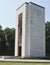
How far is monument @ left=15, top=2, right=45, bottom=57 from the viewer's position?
27.8 metres

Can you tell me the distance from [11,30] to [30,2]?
695 inches

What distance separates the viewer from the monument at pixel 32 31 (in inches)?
1093

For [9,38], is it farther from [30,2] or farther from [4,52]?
[30,2]

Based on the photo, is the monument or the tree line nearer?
the monument

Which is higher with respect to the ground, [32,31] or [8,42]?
[32,31]

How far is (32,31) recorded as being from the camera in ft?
92.0

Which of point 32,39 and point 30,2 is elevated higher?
point 30,2

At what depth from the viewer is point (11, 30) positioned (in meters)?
45.3

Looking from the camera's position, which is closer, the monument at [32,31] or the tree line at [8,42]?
the monument at [32,31]

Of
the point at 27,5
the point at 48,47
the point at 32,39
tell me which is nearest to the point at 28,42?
the point at 32,39

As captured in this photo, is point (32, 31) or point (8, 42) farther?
point (8, 42)

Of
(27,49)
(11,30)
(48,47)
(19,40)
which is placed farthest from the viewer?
(11,30)

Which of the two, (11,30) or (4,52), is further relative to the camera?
(11,30)

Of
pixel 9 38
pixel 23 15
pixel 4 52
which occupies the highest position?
pixel 23 15
